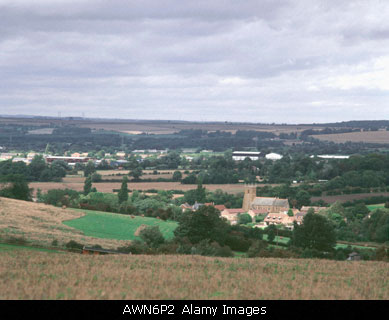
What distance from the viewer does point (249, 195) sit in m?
93.2

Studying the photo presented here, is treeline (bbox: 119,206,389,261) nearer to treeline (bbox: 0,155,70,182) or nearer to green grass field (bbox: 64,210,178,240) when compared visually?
green grass field (bbox: 64,210,178,240)

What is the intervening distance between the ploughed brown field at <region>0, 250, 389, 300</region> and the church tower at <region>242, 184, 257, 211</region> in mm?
63228

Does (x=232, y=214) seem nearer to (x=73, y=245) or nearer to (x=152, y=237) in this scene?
(x=152, y=237)

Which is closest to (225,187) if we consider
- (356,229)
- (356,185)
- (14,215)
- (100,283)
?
(356,185)

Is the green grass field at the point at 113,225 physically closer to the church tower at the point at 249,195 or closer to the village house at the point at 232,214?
the village house at the point at 232,214

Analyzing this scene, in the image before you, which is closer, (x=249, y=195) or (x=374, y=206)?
(x=374, y=206)

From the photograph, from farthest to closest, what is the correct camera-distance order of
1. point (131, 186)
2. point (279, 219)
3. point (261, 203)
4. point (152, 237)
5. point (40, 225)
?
1. point (131, 186)
2. point (261, 203)
3. point (279, 219)
4. point (40, 225)
5. point (152, 237)

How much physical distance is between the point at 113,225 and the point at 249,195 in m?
44.2

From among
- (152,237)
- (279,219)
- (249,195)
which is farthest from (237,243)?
(249,195)

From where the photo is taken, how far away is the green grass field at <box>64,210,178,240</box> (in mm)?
46456

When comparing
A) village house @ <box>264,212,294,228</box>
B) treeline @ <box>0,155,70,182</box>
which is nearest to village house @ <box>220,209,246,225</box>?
village house @ <box>264,212,294,228</box>

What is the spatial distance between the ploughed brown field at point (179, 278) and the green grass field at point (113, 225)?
20.3 meters
